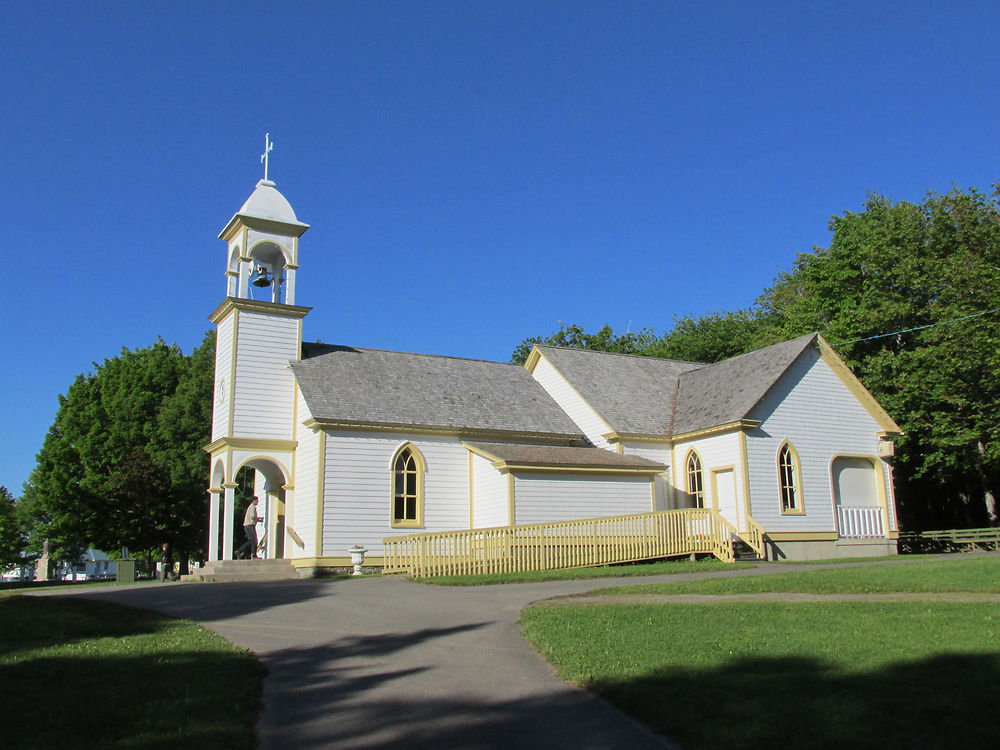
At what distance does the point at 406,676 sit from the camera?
9.41 metres

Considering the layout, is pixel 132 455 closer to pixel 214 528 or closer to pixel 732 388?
pixel 214 528

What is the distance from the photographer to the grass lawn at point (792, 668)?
6.86 metres

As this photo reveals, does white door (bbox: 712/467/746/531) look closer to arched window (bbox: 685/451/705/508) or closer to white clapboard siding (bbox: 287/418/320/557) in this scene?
arched window (bbox: 685/451/705/508)

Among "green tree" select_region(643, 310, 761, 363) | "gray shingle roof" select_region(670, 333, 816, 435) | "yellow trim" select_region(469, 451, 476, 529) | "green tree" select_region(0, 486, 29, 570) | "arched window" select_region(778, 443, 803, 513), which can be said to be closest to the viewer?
"yellow trim" select_region(469, 451, 476, 529)

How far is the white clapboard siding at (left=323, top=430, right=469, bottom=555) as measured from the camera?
2569 centimetres

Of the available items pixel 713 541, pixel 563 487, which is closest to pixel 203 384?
pixel 563 487

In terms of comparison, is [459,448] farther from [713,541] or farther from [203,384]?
[203,384]

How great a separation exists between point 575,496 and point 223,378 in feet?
39.9

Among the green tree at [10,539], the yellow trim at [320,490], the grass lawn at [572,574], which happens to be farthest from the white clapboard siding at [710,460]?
the green tree at [10,539]

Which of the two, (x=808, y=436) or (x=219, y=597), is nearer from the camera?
(x=219, y=597)

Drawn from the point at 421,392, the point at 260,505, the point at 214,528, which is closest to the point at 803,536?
the point at 421,392

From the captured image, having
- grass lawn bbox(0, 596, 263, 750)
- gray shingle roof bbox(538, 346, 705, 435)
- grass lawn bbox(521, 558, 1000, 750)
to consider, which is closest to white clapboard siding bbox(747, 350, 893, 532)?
gray shingle roof bbox(538, 346, 705, 435)

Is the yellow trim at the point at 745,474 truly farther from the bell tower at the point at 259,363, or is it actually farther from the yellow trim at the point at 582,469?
the bell tower at the point at 259,363

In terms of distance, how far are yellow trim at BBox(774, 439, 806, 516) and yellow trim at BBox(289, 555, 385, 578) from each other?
42.8ft
